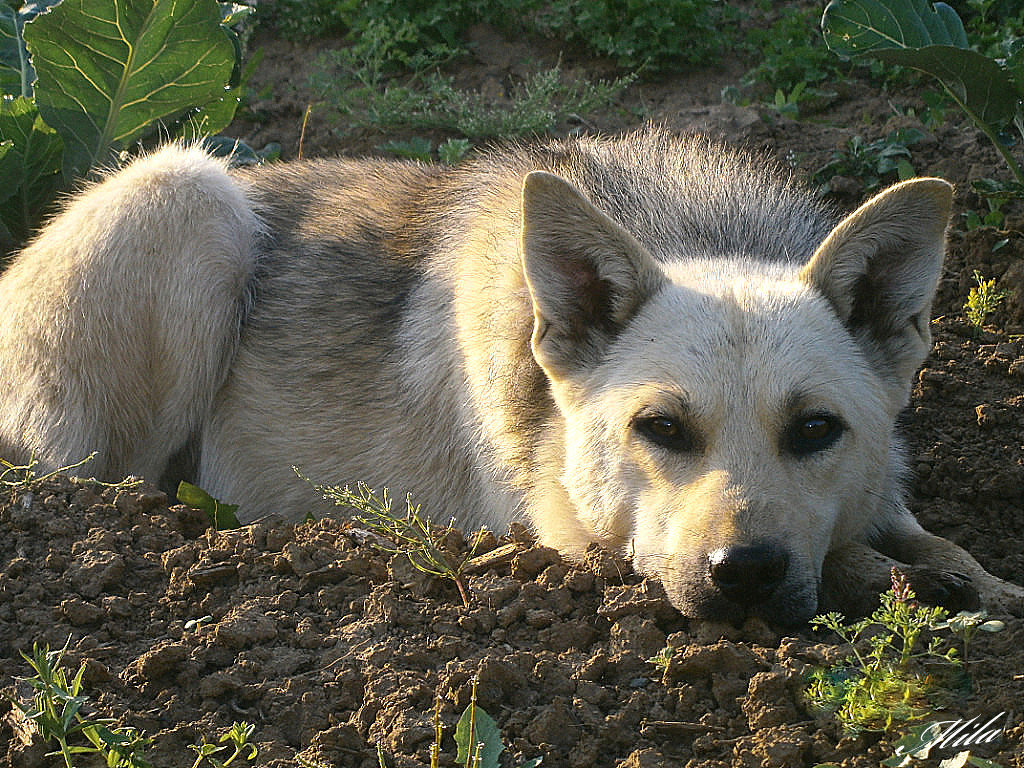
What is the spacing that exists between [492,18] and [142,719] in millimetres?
6581

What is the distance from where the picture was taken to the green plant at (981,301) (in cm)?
568

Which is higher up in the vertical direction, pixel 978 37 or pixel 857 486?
pixel 978 37

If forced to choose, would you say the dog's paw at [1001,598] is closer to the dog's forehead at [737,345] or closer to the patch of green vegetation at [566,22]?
the dog's forehead at [737,345]

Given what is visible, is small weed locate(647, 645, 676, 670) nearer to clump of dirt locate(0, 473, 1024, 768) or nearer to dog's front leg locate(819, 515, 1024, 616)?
clump of dirt locate(0, 473, 1024, 768)

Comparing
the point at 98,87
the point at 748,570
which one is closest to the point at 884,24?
the point at 748,570

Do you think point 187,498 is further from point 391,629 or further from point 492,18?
point 492,18

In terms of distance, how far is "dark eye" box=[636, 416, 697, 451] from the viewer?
12.1 feet

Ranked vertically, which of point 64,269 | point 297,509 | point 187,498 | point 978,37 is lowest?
point 297,509

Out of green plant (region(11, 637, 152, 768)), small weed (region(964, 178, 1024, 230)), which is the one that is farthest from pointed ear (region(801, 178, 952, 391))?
green plant (region(11, 637, 152, 768))

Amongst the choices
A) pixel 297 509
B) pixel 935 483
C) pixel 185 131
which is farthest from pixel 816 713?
pixel 185 131

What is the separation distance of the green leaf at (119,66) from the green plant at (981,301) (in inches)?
144

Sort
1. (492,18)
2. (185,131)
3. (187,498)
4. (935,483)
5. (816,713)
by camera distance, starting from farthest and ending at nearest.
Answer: (492,18) < (185,131) < (935,483) < (187,498) < (816,713)

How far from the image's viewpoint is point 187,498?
449 cm

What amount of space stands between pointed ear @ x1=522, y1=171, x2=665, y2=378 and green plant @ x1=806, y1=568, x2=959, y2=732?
1.33 metres
